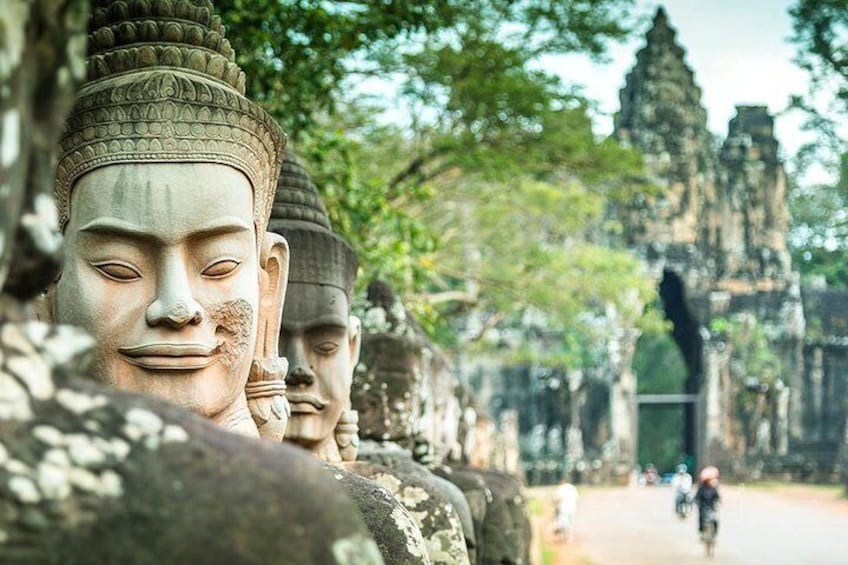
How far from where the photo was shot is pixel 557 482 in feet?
111

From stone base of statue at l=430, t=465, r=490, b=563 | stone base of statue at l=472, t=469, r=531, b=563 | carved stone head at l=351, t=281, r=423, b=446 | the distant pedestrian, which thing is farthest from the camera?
the distant pedestrian

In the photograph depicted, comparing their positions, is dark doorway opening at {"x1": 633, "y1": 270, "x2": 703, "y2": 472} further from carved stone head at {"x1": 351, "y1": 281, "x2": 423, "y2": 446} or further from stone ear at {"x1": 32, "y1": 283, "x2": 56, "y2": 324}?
stone ear at {"x1": 32, "y1": 283, "x2": 56, "y2": 324}

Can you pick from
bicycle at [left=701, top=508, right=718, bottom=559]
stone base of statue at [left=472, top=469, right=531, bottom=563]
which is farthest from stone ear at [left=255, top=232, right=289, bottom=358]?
bicycle at [left=701, top=508, right=718, bottom=559]

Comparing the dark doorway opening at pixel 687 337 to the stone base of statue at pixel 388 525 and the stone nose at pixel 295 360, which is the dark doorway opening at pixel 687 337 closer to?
the stone nose at pixel 295 360

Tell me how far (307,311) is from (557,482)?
98.2 feet

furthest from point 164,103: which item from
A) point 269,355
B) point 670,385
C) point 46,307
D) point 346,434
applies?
point 670,385

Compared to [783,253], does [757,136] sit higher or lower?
higher

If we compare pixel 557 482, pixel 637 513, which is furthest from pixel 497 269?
pixel 557 482

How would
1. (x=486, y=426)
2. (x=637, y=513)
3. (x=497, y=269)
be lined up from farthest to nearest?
1. (x=637, y=513)
2. (x=497, y=269)
3. (x=486, y=426)

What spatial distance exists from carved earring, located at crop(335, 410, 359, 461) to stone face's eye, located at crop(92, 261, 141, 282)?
5.58 ft

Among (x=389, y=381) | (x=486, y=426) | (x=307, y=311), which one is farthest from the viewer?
(x=486, y=426)

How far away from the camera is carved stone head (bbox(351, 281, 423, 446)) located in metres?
5.85

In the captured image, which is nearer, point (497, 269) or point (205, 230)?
point (205, 230)

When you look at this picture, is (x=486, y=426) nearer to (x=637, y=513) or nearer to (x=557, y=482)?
(x=637, y=513)
